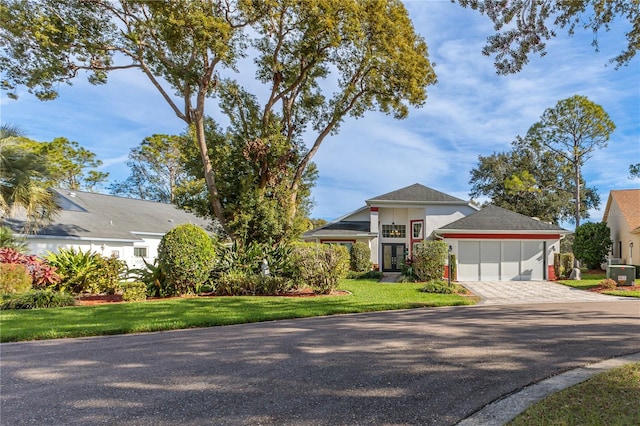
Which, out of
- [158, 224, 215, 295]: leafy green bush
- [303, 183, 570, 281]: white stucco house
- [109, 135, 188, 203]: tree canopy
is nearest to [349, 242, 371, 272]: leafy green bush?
[303, 183, 570, 281]: white stucco house

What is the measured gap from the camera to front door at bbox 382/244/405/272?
24.8 metres

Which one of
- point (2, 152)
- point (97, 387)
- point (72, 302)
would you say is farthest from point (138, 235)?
point (97, 387)

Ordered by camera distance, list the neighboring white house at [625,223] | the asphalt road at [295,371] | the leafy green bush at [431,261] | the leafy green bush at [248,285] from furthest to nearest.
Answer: the neighboring white house at [625,223] → the leafy green bush at [431,261] → the leafy green bush at [248,285] → the asphalt road at [295,371]

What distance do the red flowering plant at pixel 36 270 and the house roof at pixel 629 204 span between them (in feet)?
96.2

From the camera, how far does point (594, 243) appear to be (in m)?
21.3

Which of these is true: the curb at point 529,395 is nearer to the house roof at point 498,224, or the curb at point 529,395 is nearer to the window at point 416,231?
the house roof at point 498,224

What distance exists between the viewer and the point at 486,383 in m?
3.99

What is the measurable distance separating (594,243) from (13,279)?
2837cm

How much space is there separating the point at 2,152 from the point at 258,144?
8698 mm

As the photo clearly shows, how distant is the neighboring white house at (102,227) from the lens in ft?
57.8

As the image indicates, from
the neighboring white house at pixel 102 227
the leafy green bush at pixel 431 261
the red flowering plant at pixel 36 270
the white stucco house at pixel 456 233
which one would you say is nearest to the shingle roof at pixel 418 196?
the white stucco house at pixel 456 233

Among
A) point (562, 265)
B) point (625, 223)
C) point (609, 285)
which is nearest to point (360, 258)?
point (562, 265)

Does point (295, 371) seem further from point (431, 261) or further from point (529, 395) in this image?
point (431, 261)

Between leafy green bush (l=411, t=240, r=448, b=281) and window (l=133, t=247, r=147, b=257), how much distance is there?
1745cm
